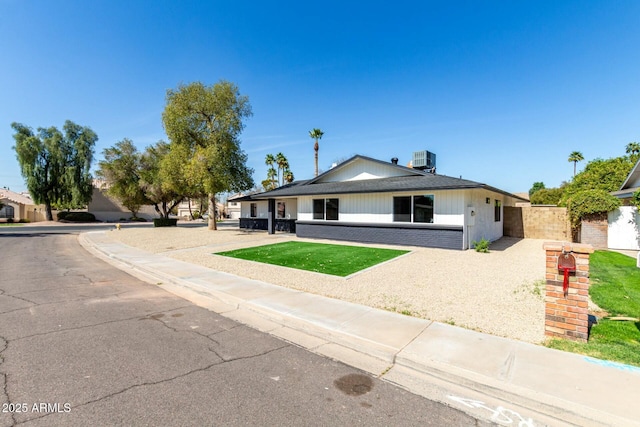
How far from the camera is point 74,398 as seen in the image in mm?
3143

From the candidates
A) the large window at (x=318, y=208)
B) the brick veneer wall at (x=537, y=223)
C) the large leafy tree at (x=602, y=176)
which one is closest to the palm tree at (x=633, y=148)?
the large leafy tree at (x=602, y=176)

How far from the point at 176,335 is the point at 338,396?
3049 millimetres

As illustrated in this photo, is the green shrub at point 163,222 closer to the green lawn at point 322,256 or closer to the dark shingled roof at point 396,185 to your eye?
the dark shingled roof at point 396,185

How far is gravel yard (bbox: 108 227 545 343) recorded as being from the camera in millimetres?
5551

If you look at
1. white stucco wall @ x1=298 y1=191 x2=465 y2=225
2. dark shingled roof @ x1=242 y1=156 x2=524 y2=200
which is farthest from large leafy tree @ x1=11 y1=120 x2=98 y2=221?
white stucco wall @ x1=298 y1=191 x2=465 y2=225

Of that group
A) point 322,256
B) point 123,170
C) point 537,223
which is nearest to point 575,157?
point 537,223

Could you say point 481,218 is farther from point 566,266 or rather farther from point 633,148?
point 633,148

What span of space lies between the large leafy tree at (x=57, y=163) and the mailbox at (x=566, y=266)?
51175 mm

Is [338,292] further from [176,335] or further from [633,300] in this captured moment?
[633,300]

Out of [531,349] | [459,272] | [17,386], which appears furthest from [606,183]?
[17,386]

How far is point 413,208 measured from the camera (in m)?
15.3

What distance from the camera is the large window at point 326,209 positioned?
60.4ft

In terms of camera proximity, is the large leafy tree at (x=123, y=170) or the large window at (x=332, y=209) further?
the large leafy tree at (x=123, y=170)

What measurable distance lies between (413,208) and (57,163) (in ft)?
158
